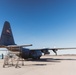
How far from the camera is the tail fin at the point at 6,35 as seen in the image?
2859 centimetres

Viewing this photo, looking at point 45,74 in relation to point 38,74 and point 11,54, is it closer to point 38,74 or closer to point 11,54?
point 38,74

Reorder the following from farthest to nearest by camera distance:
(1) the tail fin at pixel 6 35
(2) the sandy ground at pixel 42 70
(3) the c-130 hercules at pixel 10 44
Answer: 1. (1) the tail fin at pixel 6 35
2. (3) the c-130 hercules at pixel 10 44
3. (2) the sandy ground at pixel 42 70

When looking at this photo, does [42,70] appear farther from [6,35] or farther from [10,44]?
[10,44]

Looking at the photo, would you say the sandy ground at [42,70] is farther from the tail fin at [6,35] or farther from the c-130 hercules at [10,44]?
the tail fin at [6,35]

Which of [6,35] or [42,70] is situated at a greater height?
[6,35]

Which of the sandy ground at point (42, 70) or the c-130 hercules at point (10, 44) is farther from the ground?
the c-130 hercules at point (10, 44)

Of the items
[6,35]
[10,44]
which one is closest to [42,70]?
[6,35]

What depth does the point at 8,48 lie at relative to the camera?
2922 cm

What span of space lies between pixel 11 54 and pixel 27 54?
446 inches

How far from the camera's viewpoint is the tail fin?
93.8ft

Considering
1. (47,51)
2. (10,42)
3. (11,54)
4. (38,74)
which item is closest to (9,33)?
(10,42)

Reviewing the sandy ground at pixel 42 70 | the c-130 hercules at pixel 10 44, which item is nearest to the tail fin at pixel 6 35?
the c-130 hercules at pixel 10 44

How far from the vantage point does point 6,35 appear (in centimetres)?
2950

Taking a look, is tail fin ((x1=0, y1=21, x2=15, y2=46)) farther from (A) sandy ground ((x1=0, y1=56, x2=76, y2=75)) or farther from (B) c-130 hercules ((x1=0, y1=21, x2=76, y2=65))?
(A) sandy ground ((x1=0, y1=56, x2=76, y2=75))
